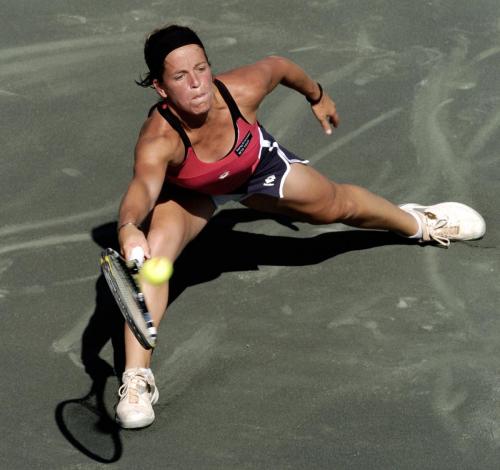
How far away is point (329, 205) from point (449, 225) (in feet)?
3.37

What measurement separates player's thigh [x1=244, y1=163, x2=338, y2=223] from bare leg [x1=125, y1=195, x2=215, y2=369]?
0.35 m

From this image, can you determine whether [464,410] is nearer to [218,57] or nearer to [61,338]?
[61,338]

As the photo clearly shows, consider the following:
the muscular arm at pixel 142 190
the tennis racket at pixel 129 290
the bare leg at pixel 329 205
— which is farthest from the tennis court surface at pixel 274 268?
the muscular arm at pixel 142 190

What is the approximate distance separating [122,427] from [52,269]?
1.64 metres

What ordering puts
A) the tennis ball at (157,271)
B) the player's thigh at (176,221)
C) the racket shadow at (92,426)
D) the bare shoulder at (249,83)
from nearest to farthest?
1. the racket shadow at (92,426)
2. the tennis ball at (157,271)
3. the player's thigh at (176,221)
4. the bare shoulder at (249,83)

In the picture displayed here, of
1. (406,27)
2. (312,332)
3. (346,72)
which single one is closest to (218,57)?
(346,72)

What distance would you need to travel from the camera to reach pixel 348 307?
646 centimetres

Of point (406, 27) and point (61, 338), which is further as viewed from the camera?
point (406, 27)

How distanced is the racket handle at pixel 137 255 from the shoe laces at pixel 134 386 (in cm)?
96

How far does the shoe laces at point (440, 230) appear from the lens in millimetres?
6969

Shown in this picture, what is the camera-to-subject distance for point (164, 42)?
5535 mm

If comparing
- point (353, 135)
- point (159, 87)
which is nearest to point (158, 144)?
point (159, 87)

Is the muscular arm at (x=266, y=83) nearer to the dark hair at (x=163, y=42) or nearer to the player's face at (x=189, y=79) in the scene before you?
the player's face at (x=189, y=79)

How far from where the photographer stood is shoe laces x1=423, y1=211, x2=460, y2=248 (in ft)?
22.9
